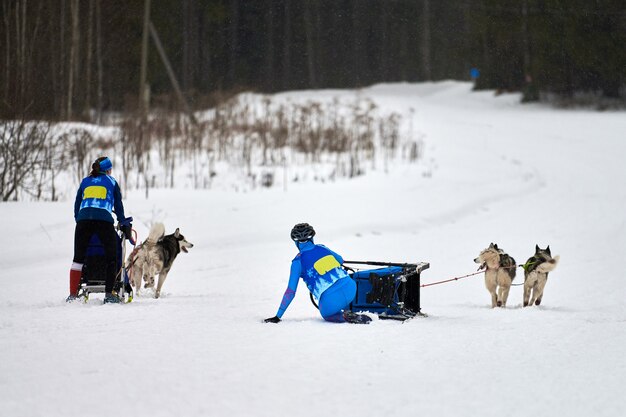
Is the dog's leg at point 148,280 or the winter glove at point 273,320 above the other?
the dog's leg at point 148,280

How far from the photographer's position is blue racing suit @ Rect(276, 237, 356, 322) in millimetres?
6812

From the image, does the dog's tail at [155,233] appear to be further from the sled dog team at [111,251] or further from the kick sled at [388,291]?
the kick sled at [388,291]

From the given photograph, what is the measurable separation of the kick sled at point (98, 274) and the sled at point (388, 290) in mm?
2173

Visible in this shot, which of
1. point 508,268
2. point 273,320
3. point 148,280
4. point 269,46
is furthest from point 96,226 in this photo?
point 269,46

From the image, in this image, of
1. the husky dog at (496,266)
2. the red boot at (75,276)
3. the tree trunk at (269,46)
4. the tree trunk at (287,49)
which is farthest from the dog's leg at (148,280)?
the tree trunk at (287,49)

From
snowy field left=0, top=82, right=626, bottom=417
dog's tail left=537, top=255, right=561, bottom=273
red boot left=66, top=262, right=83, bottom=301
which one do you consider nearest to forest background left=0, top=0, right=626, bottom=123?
snowy field left=0, top=82, right=626, bottom=417

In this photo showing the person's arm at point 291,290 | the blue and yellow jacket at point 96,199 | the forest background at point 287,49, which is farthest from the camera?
the forest background at point 287,49

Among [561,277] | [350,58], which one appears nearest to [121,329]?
[561,277]

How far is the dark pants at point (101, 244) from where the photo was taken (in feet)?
24.8

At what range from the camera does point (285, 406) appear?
462 centimetres

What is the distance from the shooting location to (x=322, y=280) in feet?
22.4

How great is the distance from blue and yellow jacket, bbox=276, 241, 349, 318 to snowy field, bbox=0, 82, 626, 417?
31 centimetres

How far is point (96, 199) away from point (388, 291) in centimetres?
282

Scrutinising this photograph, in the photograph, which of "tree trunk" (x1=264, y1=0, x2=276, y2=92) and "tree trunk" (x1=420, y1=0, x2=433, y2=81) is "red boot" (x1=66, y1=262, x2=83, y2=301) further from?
"tree trunk" (x1=420, y1=0, x2=433, y2=81)
